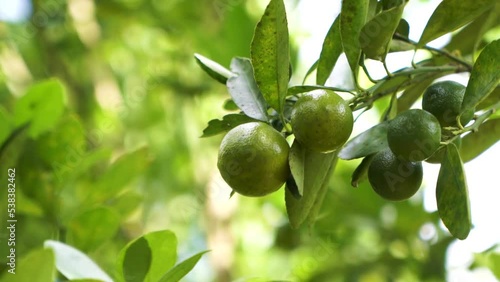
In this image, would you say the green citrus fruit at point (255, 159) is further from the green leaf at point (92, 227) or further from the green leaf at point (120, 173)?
the green leaf at point (120, 173)

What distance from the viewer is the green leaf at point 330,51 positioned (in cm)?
75

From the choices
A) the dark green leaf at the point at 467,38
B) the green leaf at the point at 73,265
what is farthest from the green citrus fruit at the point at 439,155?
the green leaf at the point at 73,265

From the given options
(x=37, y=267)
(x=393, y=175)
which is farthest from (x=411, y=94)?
(x=37, y=267)

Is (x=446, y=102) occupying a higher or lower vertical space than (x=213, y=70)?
lower

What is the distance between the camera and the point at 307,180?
675mm

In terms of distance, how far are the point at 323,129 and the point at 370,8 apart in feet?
0.53

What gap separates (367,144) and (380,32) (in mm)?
122

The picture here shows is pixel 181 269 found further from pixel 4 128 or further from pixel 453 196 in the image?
pixel 4 128

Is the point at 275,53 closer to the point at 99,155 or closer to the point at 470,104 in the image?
the point at 470,104

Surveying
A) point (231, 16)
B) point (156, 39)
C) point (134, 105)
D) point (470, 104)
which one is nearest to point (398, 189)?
point (470, 104)

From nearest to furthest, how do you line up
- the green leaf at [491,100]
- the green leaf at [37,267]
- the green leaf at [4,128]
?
the green leaf at [37,267] → the green leaf at [491,100] → the green leaf at [4,128]

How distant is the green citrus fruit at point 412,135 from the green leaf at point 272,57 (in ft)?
0.39

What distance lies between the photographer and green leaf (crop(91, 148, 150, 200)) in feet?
3.63

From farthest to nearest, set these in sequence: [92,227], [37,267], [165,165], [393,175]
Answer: [165,165] < [92,227] < [393,175] < [37,267]
